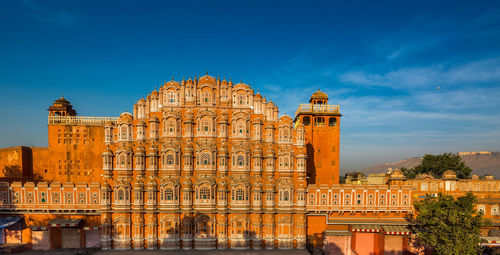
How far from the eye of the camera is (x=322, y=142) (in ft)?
117

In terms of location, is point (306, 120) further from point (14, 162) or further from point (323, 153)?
point (14, 162)

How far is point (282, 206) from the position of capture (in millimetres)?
29766

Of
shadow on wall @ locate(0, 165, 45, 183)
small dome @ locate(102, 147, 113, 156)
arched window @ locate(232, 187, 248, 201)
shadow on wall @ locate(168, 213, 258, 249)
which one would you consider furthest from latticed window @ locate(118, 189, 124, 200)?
shadow on wall @ locate(0, 165, 45, 183)

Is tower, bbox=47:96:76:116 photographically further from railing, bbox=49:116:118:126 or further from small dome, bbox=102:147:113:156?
small dome, bbox=102:147:113:156

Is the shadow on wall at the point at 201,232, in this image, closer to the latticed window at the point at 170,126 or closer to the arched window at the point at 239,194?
the arched window at the point at 239,194

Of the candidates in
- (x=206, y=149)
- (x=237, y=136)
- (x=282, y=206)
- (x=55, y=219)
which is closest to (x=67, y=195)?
(x=55, y=219)

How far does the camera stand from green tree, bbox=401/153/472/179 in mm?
53062

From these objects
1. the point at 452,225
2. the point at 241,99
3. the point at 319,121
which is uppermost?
the point at 241,99

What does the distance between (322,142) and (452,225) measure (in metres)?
17.4

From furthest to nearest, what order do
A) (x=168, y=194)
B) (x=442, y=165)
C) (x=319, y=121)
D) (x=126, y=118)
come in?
(x=442, y=165) < (x=319, y=121) < (x=126, y=118) < (x=168, y=194)

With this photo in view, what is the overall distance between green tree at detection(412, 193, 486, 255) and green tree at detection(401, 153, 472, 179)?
32.5 meters

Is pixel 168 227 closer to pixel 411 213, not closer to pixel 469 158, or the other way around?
pixel 411 213

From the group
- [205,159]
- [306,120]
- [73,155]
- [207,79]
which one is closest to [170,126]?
[205,159]

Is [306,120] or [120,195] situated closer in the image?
[120,195]
